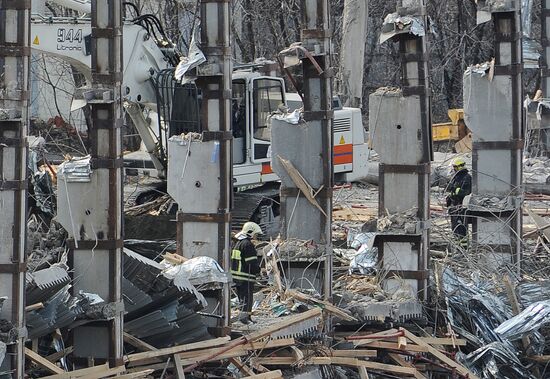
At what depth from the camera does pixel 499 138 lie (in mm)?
17641

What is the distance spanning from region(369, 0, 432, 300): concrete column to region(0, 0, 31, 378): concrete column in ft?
21.1

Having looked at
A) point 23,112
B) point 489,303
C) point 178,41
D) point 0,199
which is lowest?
point 489,303

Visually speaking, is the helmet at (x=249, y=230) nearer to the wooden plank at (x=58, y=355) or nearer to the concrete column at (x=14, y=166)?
the wooden plank at (x=58, y=355)

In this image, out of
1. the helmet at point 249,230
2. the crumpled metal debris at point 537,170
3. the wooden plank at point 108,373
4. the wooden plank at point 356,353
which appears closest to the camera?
the wooden plank at point 108,373

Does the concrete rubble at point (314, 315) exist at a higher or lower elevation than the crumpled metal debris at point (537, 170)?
lower

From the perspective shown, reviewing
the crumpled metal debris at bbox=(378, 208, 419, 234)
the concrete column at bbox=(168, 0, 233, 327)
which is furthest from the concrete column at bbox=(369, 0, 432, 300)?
the concrete column at bbox=(168, 0, 233, 327)

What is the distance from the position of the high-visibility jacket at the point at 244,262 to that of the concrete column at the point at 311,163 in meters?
0.47

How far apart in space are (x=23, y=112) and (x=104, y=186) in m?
1.74

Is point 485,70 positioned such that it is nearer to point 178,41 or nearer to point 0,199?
point 0,199

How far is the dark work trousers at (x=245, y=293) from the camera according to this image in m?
15.3

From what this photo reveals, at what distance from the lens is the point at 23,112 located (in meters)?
10.8

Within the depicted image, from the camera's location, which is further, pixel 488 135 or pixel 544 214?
pixel 544 214

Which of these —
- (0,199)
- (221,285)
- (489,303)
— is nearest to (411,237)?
(489,303)

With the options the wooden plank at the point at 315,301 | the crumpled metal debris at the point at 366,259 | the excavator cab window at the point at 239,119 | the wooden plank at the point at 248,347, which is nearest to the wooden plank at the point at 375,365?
the wooden plank at the point at 315,301
